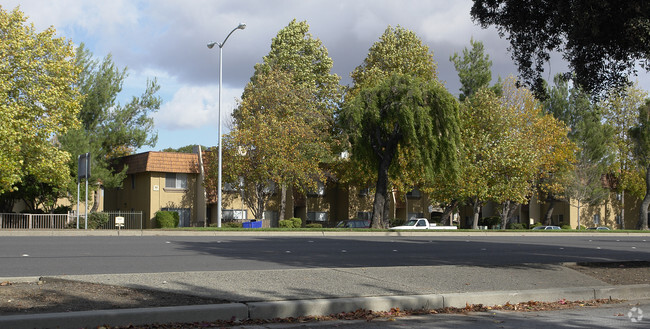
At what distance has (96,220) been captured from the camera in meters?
37.1

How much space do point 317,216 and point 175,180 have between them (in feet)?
43.6

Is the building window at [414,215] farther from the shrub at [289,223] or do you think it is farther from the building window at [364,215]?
the shrub at [289,223]

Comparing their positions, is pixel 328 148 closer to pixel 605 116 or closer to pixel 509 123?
pixel 509 123

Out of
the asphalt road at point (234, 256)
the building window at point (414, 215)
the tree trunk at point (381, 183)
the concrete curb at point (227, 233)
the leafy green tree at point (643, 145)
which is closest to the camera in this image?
the asphalt road at point (234, 256)

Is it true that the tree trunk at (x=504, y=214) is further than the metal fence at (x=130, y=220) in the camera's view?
Yes

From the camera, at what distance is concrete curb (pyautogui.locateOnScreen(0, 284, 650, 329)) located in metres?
6.57

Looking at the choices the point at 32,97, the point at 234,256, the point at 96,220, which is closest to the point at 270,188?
the point at 96,220

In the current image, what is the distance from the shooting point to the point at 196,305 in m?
7.48

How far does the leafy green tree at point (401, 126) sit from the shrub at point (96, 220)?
1589cm

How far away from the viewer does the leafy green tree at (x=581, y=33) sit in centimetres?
1181

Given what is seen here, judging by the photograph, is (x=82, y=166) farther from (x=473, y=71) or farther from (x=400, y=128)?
(x=473, y=71)

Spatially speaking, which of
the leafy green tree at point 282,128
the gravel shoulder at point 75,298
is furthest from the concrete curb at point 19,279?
the leafy green tree at point 282,128

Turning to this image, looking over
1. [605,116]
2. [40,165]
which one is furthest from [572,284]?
[605,116]

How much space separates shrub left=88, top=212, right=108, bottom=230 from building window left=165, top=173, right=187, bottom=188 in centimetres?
873
